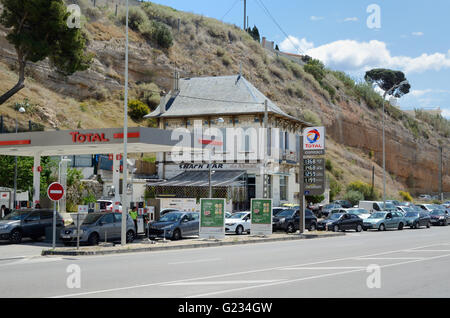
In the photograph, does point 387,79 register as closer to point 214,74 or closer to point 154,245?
point 214,74

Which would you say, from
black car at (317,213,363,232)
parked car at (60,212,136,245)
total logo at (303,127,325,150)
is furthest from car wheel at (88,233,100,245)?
black car at (317,213,363,232)

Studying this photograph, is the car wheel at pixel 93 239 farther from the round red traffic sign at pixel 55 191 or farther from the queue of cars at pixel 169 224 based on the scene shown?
the round red traffic sign at pixel 55 191

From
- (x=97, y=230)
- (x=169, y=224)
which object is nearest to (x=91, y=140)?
(x=97, y=230)

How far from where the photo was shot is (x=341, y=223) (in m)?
35.5

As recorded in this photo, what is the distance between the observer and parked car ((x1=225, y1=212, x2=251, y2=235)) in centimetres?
3193

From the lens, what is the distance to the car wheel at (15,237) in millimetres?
24281

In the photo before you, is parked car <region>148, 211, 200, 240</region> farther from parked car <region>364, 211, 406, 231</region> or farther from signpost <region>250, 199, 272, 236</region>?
parked car <region>364, 211, 406, 231</region>

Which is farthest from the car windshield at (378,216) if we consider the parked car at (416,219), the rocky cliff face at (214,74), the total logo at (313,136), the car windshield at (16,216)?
the rocky cliff face at (214,74)

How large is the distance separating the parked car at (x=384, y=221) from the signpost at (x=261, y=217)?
12.4m

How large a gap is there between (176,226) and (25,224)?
23.5 ft

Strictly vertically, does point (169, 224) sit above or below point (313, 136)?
below

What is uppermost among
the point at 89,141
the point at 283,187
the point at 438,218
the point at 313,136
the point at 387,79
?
the point at 387,79
